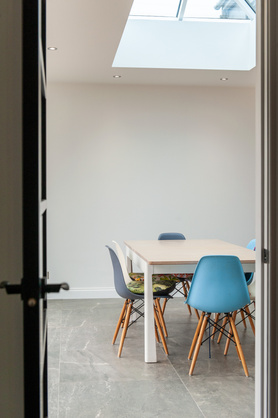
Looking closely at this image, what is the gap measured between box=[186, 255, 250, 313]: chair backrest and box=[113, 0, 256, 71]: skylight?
2.79 meters

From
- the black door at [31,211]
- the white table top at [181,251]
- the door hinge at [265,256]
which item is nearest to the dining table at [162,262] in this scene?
the white table top at [181,251]

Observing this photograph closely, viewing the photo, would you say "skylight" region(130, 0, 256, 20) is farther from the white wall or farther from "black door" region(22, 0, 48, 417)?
"black door" region(22, 0, 48, 417)

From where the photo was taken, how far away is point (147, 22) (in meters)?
5.49

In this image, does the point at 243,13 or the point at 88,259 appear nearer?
the point at 243,13

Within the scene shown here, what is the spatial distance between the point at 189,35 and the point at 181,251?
8.67 ft

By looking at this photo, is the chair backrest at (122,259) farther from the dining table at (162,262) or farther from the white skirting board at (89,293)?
the white skirting board at (89,293)

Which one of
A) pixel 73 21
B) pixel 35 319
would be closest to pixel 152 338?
pixel 73 21

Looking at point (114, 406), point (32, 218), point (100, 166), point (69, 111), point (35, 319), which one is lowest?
point (114, 406)

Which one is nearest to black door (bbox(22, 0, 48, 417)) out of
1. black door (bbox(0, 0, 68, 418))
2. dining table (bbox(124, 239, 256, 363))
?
black door (bbox(0, 0, 68, 418))

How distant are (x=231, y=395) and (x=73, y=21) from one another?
9.53 feet

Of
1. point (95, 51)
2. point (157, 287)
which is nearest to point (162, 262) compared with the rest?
point (157, 287)

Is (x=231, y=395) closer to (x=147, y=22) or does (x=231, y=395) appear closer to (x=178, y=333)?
(x=178, y=333)

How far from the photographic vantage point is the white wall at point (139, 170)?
6.20 metres

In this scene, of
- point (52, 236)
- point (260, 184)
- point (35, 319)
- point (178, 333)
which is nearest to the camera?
point (35, 319)
